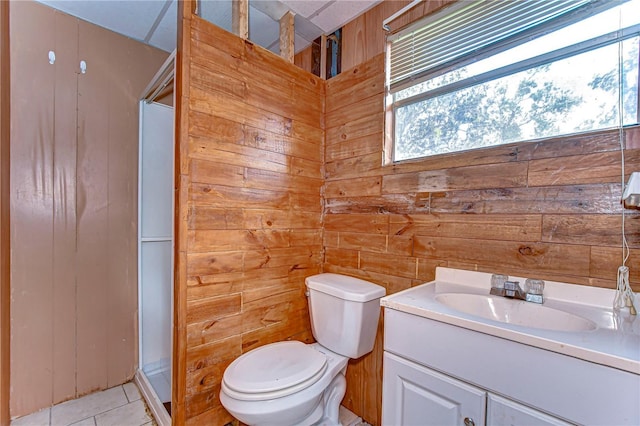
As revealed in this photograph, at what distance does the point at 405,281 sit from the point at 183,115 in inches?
52.8

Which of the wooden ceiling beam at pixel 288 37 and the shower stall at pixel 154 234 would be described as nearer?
the wooden ceiling beam at pixel 288 37

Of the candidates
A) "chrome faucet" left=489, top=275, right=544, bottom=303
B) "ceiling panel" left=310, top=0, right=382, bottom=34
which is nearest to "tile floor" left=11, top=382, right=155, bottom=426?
"chrome faucet" left=489, top=275, right=544, bottom=303

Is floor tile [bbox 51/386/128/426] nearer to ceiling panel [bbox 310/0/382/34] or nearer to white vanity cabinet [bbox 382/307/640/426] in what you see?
white vanity cabinet [bbox 382/307/640/426]

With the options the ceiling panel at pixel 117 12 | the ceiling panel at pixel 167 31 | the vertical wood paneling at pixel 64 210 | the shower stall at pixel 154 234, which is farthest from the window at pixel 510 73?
the vertical wood paneling at pixel 64 210

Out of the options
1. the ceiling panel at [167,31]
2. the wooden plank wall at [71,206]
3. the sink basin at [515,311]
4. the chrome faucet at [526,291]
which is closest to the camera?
the sink basin at [515,311]

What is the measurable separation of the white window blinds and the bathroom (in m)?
0.09

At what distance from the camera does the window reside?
39.2 inches

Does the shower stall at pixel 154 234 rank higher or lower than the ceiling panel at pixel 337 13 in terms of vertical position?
lower

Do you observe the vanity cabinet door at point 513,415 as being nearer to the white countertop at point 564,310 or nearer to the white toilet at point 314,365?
the white countertop at point 564,310

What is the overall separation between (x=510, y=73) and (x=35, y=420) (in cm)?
293

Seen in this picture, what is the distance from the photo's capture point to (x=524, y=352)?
741mm

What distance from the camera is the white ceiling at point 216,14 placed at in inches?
63.8

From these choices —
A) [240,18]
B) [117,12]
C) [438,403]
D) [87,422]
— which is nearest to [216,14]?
[240,18]

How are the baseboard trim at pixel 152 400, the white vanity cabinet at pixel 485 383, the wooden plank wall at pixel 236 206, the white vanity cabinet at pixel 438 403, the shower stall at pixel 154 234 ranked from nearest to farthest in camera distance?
1. the white vanity cabinet at pixel 485 383
2. the white vanity cabinet at pixel 438 403
3. the wooden plank wall at pixel 236 206
4. the baseboard trim at pixel 152 400
5. the shower stall at pixel 154 234
